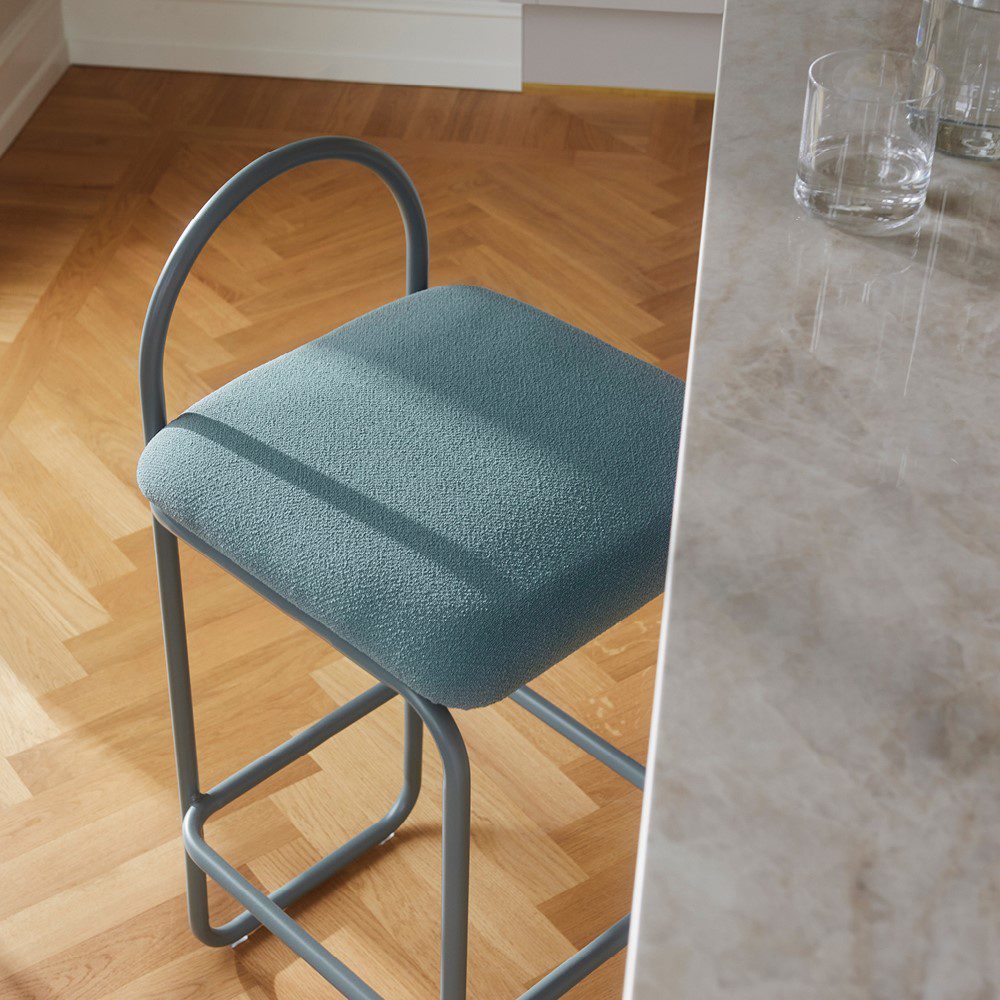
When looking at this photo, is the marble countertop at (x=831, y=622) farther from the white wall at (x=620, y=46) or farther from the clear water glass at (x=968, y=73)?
the white wall at (x=620, y=46)

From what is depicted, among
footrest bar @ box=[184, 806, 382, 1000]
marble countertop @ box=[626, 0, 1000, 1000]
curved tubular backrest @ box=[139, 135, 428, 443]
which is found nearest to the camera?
marble countertop @ box=[626, 0, 1000, 1000]

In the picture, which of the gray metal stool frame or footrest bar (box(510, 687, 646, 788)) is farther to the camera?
footrest bar (box(510, 687, 646, 788))

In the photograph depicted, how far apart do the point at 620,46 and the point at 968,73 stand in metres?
2.44

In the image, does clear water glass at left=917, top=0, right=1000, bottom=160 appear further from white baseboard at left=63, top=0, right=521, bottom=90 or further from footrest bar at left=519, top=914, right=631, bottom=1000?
white baseboard at left=63, top=0, right=521, bottom=90

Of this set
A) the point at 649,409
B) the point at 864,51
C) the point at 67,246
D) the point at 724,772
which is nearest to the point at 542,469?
the point at 649,409

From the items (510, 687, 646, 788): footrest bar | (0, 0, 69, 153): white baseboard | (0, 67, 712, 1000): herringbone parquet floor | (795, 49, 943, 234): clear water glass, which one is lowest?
(0, 67, 712, 1000): herringbone parquet floor

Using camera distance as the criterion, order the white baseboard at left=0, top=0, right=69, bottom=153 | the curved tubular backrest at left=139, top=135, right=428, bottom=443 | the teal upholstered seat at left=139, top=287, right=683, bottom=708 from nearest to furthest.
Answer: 1. the teal upholstered seat at left=139, top=287, right=683, bottom=708
2. the curved tubular backrest at left=139, top=135, right=428, bottom=443
3. the white baseboard at left=0, top=0, right=69, bottom=153

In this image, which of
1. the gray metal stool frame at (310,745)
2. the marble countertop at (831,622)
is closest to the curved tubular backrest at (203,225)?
the gray metal stool frame at (310,745)

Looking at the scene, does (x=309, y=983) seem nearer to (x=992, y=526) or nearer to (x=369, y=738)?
(x=369, y=738)

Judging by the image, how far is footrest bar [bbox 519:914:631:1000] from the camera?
116 centimetres

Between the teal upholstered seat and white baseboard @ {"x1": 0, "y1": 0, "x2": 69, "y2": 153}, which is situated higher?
the teal upholstered seat

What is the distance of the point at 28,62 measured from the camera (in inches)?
117

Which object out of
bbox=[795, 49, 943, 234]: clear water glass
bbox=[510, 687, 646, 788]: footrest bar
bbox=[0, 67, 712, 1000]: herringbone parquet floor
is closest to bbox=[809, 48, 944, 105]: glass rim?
bbox=[795, 49, 943, 234]: clear water glass

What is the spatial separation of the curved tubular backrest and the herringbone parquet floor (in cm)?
63
